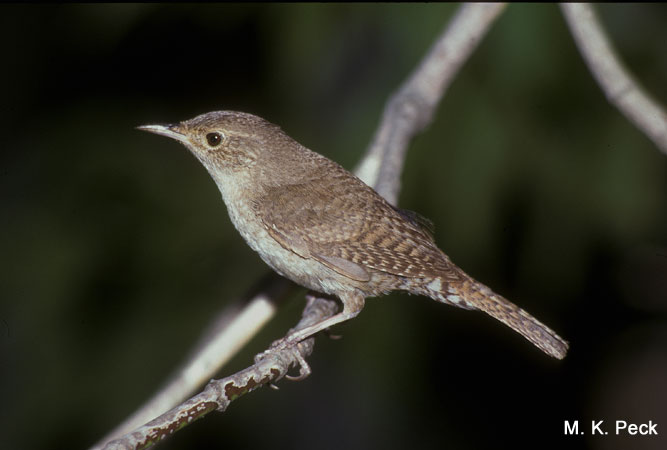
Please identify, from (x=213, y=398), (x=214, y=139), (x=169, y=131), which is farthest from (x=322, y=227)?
(x=213, y=398)

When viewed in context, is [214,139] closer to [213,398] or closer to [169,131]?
[169,131]

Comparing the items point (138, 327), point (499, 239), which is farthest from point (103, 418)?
point (499, 239)

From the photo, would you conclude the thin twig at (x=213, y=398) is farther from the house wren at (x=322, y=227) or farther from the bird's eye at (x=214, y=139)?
the bird's eye at (x=214, y=139)

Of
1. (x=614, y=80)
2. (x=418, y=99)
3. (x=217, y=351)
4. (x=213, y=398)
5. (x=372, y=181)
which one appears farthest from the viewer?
(x=372, y=181)

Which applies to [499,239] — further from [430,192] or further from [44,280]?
[44,280]

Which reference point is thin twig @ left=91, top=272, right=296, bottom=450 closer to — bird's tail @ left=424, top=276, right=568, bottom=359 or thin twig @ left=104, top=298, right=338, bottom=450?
thin twig @ left=104, top=298, right=338, bottom=450

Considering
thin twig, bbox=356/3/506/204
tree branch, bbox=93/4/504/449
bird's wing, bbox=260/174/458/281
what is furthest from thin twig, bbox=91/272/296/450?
thin twig, bbox=356/3/506/204

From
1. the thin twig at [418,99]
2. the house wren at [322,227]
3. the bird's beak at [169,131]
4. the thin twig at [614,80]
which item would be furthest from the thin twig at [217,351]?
the thin twig at [614,80]
